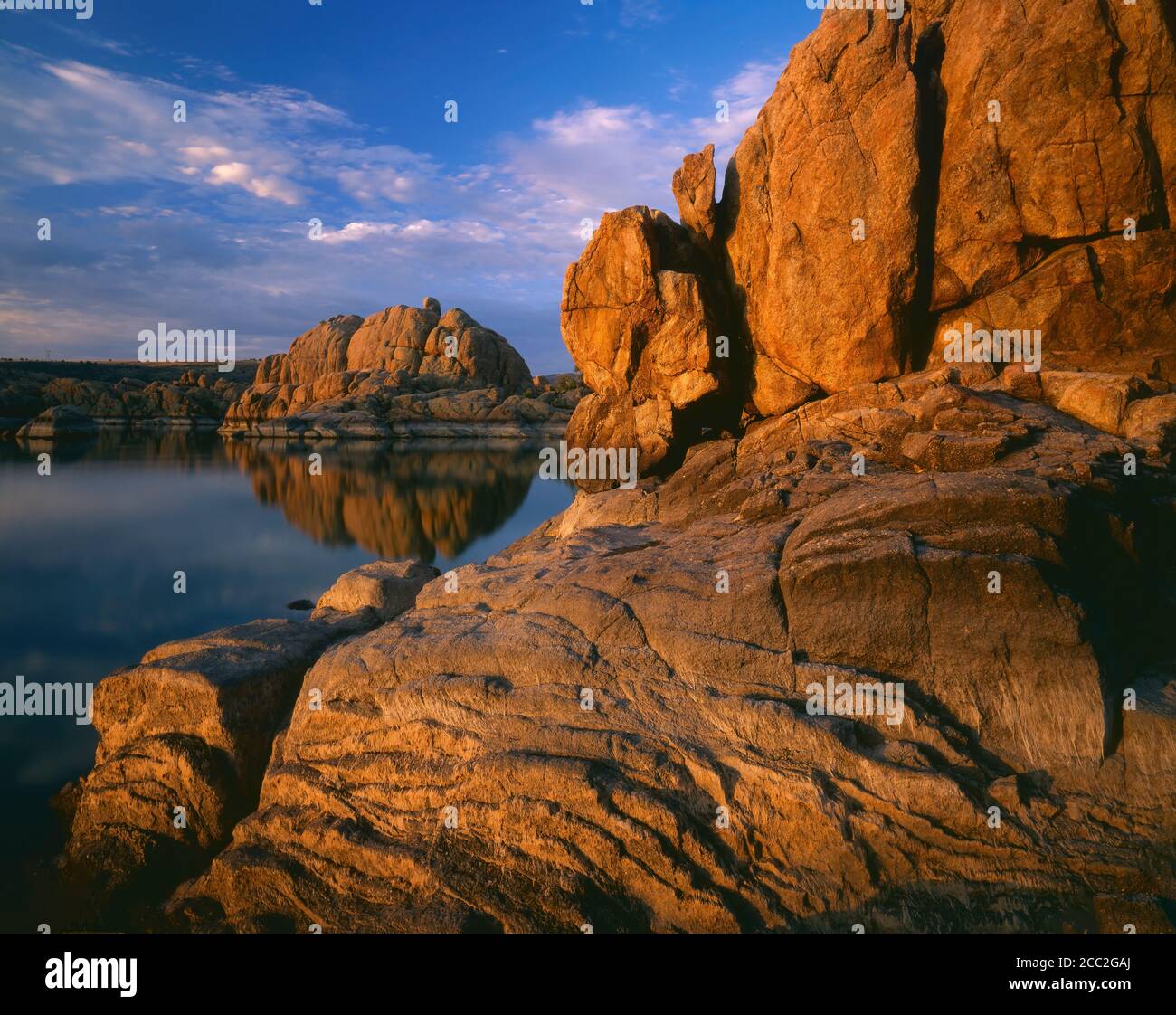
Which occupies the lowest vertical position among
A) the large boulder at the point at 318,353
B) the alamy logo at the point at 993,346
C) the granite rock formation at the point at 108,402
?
the alamy logo at the point at 993,346

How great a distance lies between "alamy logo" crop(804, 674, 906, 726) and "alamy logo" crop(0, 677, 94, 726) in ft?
45.2

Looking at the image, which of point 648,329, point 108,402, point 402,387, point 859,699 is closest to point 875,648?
point 859,699

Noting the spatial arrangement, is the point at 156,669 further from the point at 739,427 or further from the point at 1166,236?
the point at 1166,236

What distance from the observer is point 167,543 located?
3164 cm

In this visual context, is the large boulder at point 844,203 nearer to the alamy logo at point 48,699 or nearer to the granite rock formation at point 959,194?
the granite rock formation at point 959,194

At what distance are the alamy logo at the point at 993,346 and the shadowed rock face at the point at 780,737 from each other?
3321 millimetres

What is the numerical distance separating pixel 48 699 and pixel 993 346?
21282 mm

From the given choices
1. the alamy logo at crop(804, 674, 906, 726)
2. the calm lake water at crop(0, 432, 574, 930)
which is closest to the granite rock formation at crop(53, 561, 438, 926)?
the calm lake water at crop(0, 432, 574, 930)

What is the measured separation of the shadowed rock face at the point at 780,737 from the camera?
22.9 ft

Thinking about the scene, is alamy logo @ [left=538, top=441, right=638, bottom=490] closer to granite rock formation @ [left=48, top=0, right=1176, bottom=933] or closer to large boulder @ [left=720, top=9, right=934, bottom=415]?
granite rock formation @ [left=48, top=0, right=1176, bottom=933]

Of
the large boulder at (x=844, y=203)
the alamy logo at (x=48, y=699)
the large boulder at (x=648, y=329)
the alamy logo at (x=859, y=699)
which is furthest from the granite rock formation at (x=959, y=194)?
the alamy logo at (x=48, y=699)

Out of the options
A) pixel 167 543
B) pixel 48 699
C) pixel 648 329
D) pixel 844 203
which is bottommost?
pixel 48 699
